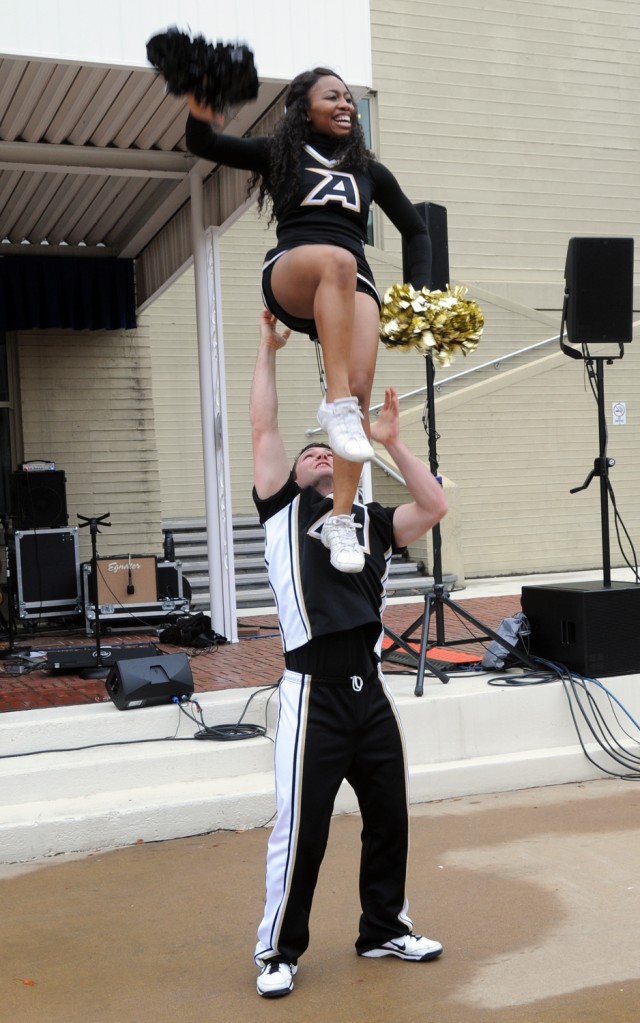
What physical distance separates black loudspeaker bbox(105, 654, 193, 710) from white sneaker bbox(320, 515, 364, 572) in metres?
2.53

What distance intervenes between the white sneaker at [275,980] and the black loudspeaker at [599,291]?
4.12 meters

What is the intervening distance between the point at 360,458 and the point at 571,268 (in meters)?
3.66

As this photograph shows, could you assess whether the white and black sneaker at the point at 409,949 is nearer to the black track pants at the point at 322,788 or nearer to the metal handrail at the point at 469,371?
the black track pants at the point at 322,788

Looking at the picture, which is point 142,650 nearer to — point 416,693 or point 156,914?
point 416,693

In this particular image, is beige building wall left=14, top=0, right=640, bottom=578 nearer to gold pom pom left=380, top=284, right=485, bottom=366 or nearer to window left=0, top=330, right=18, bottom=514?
window left=0, top=330, right=18, bottom=514

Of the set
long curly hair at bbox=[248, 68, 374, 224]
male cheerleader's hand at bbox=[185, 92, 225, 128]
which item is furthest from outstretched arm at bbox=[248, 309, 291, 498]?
male cheerleader's hand at bbox=[185, 92, 225, 128]

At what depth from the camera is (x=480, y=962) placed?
3.36 m

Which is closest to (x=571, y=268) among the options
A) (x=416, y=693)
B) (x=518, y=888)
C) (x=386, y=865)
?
(x=416, y=693)

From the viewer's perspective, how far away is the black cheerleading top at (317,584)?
10.3 ft

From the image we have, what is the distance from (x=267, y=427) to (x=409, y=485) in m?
0.47

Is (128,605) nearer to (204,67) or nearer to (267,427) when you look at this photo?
(267,427)

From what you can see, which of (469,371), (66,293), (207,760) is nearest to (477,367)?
(469,371)

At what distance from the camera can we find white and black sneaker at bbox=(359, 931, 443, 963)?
3320mm

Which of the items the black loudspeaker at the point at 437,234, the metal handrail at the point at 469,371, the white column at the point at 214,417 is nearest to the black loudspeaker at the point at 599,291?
the black loudspeaker at the point at 437,234
